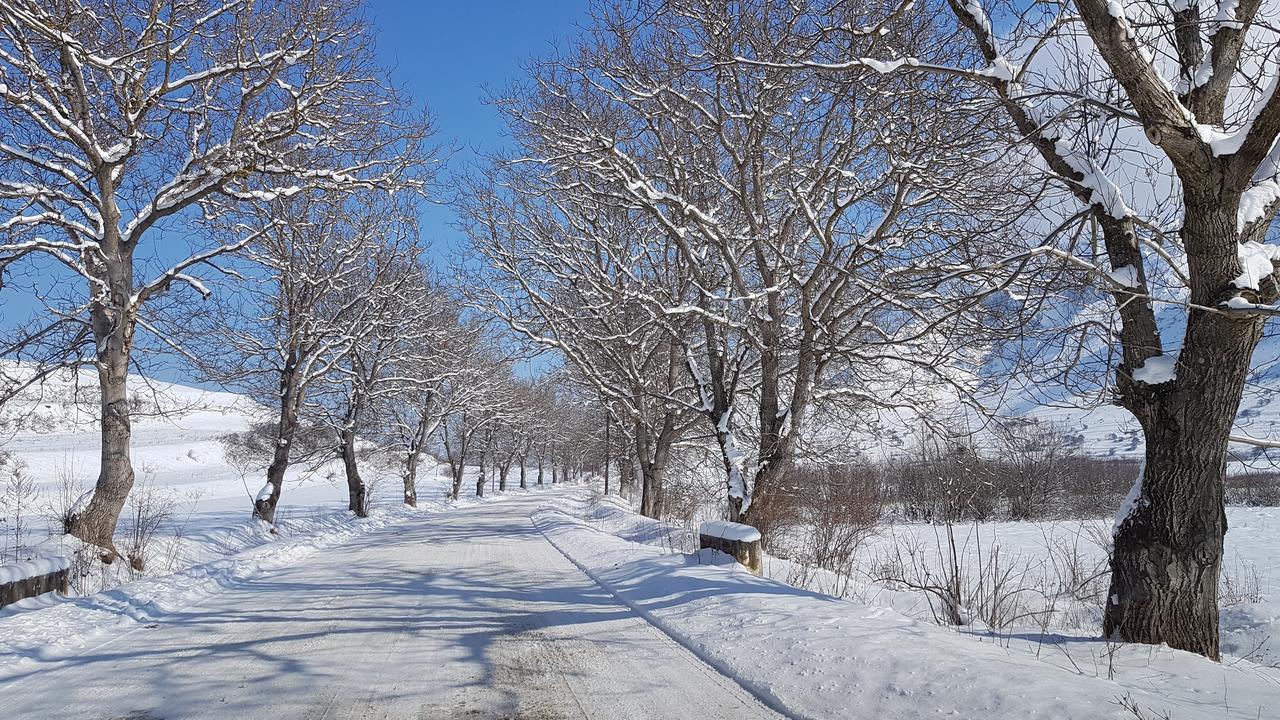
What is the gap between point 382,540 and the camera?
14.5 meters

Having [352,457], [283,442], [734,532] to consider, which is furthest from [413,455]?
[734,532]

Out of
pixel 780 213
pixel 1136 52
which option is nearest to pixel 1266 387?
pixel 1136 52

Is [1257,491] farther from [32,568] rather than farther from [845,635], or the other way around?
[32,568]

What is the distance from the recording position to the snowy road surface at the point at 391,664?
12.7 ft

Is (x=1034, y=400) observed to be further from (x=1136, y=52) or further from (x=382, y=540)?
(x=382, y=540)

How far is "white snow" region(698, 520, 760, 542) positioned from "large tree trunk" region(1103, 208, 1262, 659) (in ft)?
12.3

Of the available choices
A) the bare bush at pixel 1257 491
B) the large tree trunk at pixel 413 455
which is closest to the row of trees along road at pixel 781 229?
the large tree trunk at pixel 413 455

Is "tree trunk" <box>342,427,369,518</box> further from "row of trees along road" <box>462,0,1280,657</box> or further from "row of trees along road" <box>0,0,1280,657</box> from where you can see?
"row of trees along road" <box>462,0,1280,657</box>

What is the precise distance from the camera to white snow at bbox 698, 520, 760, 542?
800 centimetres

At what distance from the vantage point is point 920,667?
4.06 meters

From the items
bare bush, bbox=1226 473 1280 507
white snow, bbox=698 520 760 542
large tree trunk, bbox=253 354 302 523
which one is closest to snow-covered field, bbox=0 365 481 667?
large tree trunk, bbox=253 354 302 523

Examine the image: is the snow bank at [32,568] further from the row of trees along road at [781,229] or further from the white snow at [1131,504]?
the white snow at [1131,504]

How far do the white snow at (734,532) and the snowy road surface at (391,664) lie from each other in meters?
1.64

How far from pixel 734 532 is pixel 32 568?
715 centimetres
